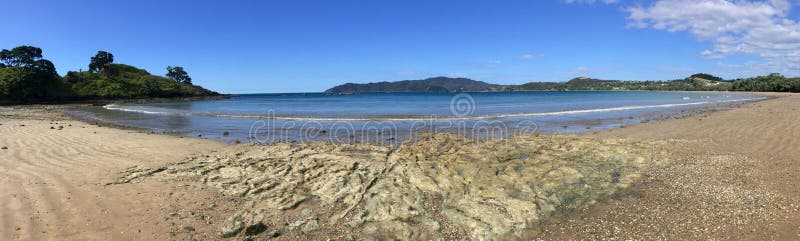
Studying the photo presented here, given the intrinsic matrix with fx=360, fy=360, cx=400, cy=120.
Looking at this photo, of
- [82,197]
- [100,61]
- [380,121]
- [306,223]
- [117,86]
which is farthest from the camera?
[100,61]

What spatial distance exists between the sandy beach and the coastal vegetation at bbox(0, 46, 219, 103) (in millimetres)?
70774

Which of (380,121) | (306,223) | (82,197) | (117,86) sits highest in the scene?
(117,86)

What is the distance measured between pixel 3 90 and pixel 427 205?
267 feet

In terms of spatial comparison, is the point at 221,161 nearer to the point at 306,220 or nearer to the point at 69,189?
the point at 69,189

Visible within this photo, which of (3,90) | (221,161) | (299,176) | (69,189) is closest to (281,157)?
(221,161)

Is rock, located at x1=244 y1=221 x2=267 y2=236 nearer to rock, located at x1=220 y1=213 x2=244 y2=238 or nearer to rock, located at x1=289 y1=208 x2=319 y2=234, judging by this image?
rock, located at x1=220 y1=213 x2=244 y2=238

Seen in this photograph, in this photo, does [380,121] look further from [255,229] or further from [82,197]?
[255,229]

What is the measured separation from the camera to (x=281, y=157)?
10.9 metres

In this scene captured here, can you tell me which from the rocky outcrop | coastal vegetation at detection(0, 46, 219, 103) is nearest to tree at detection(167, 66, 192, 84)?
coastal vegetation at detection(0, 46, 219, 103)

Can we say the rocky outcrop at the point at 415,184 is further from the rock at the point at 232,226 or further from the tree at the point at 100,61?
the tree at the point at 100,61

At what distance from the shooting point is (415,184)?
313 inches

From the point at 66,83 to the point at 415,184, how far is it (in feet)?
324

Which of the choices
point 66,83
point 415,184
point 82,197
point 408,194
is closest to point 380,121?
point 415,184

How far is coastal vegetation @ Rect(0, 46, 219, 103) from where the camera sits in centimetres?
6059
